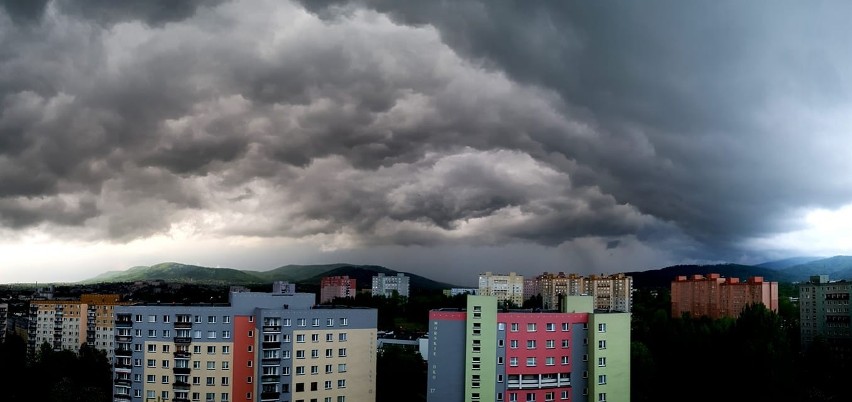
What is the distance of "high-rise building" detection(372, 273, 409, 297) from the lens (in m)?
114

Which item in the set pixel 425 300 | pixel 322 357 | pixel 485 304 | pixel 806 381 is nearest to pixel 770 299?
pixel 806 381

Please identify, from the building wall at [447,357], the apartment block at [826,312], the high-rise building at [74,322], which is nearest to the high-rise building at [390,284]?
the high-rise building at [74,322]

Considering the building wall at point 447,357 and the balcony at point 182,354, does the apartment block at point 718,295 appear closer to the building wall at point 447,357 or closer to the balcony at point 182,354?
the building wall at point 447,357

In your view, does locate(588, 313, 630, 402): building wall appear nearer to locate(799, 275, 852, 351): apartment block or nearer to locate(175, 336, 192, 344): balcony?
locate(175, 336, 192, 344): balcony

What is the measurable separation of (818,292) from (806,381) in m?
13.9

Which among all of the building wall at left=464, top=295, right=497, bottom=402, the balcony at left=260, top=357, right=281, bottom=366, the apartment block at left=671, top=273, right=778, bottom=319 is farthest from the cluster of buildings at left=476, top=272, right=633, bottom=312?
the balcony at left=260, top=357, right=281, bottom=366

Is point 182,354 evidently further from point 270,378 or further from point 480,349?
point 480,349

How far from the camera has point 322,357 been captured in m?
25.7

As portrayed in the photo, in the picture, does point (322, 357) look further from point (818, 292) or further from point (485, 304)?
point (818, 292)

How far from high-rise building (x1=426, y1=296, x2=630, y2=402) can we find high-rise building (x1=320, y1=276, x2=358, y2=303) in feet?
251

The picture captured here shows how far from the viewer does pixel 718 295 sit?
209ft

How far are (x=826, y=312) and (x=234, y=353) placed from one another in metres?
42.2

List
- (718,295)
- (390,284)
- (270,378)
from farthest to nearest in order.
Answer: (390,284)
(718,295)
(270,378)

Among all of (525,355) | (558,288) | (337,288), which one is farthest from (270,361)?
(337,288)
